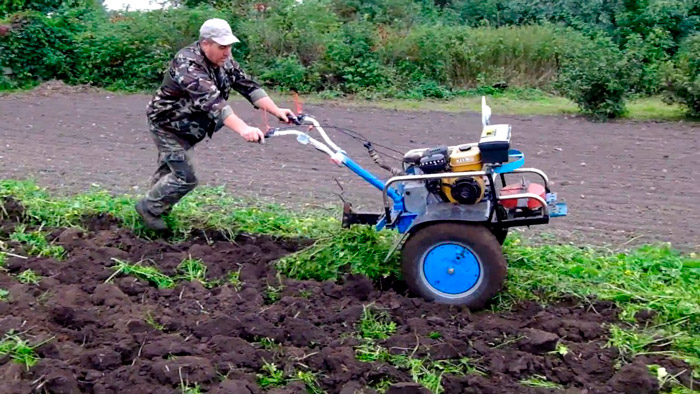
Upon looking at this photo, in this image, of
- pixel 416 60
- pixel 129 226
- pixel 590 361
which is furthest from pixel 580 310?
pixel 416 60

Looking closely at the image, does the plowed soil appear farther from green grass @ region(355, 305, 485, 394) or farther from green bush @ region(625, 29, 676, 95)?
green grass @ region(355, 305, 485, 394)

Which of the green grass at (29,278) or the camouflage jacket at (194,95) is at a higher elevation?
the camouflage jacket at (194,95)

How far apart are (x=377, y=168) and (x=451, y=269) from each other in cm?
445

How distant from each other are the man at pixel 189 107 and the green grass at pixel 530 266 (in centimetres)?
40

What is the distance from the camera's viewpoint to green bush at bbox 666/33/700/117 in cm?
1355

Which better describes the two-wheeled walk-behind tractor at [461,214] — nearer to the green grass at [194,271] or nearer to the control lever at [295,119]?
the control lever at [295,119]

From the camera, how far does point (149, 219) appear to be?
7078 mm

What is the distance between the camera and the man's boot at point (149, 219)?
7070 mm

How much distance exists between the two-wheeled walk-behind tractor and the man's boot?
1945 mm

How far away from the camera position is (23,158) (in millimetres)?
10531

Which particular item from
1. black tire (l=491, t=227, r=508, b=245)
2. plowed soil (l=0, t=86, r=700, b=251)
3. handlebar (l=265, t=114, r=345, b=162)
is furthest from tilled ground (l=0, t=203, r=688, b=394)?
plowed soil (l=0, t=86, r=700, b=251)

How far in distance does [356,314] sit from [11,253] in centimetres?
289

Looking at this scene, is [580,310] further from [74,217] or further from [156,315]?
[74,217]

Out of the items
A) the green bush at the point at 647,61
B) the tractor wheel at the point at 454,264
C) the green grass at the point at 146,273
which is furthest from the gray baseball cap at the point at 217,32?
the green bush at the point at 647,61
